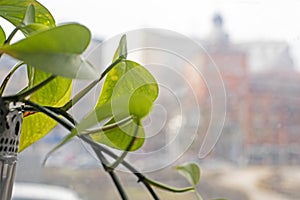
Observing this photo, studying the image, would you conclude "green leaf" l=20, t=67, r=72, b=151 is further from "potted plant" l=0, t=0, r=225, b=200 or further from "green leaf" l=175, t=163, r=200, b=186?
"green leaf" l=175, t=163, r=200, b=186

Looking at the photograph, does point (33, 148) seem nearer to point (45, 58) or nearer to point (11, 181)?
point (11, 181)

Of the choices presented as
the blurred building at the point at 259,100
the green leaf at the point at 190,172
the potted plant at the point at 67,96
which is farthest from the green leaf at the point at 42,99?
the blurred building at the point at 259,100

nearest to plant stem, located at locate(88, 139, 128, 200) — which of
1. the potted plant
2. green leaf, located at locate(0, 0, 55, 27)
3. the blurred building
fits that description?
the potted plant

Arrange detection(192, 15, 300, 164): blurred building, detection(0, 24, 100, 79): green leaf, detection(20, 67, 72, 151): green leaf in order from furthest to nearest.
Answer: detection(192, 15, 300, 164): blurred building < detection(20, 67, 72, 151): green leaf < detection(0, 24, 100, 79): green leaf

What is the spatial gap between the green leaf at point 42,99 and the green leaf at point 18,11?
43 mm

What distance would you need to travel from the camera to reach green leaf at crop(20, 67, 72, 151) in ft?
1.14

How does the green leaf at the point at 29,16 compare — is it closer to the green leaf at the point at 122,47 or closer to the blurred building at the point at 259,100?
the green leaf at the point at 122,47

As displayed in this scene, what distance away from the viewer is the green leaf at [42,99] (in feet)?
1.14

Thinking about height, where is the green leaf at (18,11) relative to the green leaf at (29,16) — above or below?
above

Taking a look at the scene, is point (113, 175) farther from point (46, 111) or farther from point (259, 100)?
point (259, 100)

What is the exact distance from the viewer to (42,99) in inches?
14.2

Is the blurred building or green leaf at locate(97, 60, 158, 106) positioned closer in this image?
green leaf at locate(97, 60, 158, 106)

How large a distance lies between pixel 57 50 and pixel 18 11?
125 mm

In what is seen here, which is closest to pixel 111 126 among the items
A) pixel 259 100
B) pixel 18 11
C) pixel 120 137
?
pixel 120 137
